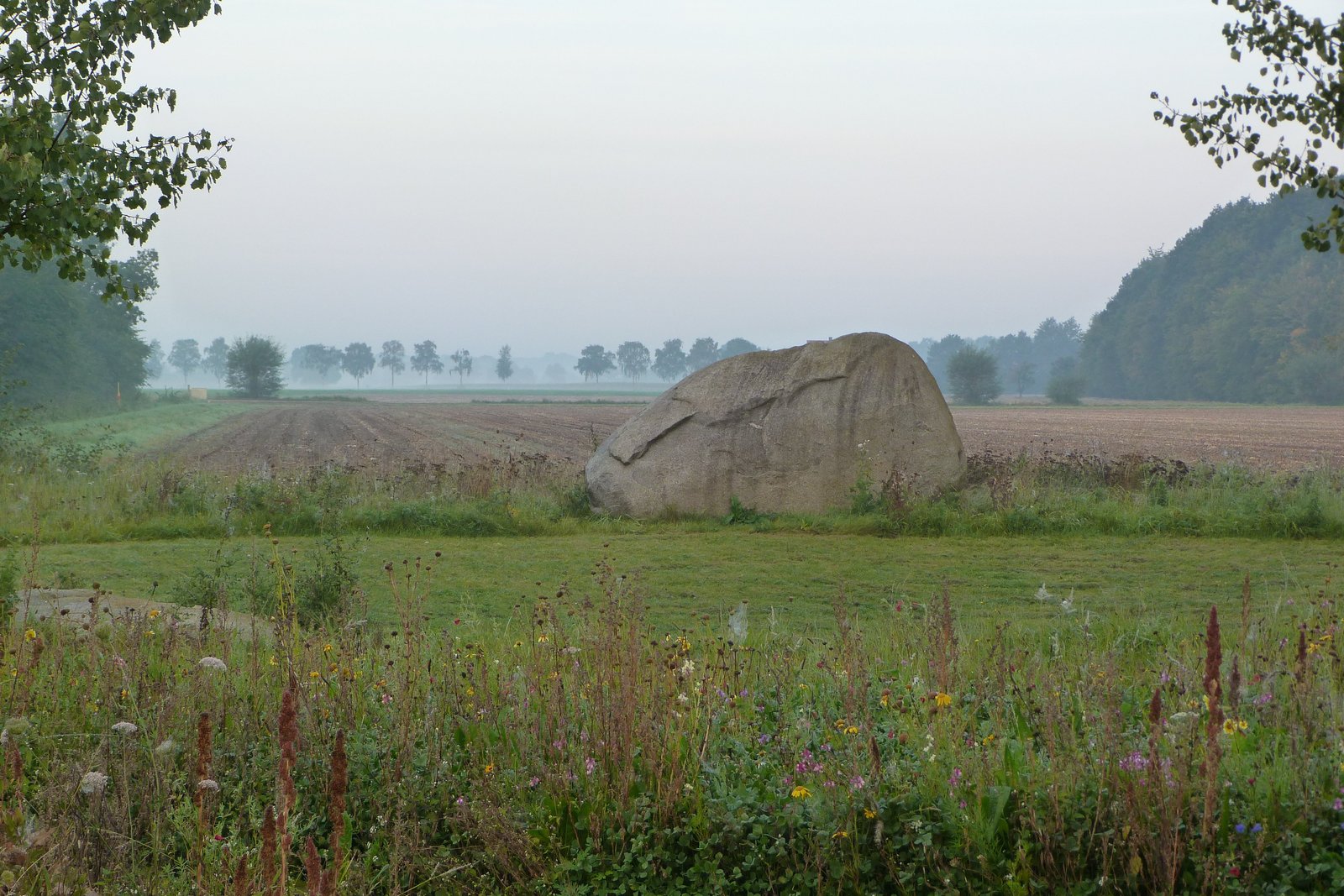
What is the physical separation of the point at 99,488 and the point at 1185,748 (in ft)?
50.4

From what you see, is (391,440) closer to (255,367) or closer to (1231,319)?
(255,367)

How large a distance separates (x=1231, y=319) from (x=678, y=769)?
99325 mm

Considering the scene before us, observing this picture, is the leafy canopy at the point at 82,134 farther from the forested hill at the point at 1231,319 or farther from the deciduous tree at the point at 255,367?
the deciduous tree at the point at 255,367

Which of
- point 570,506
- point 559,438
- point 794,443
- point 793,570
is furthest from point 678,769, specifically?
point 559,438

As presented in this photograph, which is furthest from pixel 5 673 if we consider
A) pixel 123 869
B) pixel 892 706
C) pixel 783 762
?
pixel 892 706

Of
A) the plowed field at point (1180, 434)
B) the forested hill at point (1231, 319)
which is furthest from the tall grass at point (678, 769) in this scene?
the forested hill at point (1231, 319)

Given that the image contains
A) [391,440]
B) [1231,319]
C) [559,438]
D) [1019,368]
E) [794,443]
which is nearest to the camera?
[794,443]

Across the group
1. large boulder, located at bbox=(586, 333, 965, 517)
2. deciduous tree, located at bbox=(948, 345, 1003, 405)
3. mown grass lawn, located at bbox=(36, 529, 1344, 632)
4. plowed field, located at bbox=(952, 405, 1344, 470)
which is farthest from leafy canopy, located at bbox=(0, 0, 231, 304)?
deciduous tree, located at bbox=(948, 345, 1003, 405)

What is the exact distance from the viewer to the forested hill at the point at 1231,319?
8275 cm

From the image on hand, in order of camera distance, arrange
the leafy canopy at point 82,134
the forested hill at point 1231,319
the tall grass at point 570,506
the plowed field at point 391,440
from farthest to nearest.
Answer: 1. the forested hill at point 1231,319
2. the plowed field at point 391,440
3. the tall grass at point 570,506
4. the leafy canopy at point 82,134

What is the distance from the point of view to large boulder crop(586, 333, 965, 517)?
15.4 metres

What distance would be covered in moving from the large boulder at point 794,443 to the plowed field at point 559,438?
2.55m

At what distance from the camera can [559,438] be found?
42375 mm

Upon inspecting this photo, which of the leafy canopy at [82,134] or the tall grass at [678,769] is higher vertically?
the leafy canopy at [82,134]
